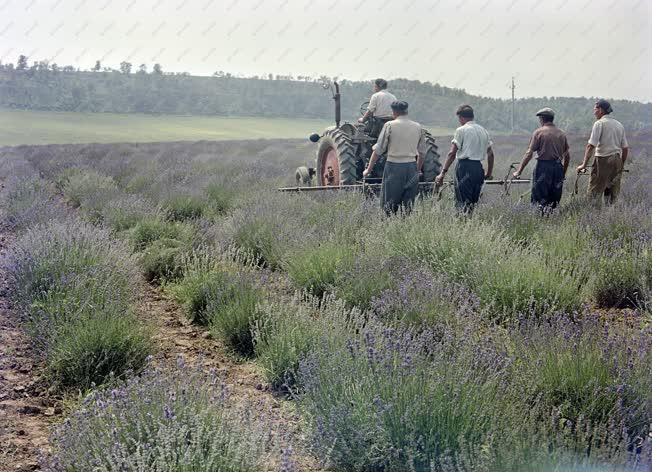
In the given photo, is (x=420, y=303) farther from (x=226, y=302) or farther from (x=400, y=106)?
(x=400, y=106)

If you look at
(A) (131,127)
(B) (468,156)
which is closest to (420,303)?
(B) (468,156)

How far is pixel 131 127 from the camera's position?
4622cm

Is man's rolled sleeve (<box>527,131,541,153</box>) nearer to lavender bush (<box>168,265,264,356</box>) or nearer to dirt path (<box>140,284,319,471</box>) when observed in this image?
lavender bush (<box>168,265,264,356</box>)

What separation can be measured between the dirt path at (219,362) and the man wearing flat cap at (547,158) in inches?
173

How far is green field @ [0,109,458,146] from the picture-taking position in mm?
36312

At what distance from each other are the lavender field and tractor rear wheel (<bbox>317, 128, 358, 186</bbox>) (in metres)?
0.85

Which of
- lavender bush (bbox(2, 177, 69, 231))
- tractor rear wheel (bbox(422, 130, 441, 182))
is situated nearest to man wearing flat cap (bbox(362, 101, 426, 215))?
tractor rear wheel (bbox(422, 130, 441, 182))

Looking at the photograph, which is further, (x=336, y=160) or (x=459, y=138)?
(x=336, y=160)

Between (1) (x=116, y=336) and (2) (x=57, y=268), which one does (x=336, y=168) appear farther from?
(1) (x=116, y=336)

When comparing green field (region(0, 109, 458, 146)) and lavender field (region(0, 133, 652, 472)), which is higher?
green field (region(0, 109, 458, 146))

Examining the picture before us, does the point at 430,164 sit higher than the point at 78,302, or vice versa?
the point at 430,164

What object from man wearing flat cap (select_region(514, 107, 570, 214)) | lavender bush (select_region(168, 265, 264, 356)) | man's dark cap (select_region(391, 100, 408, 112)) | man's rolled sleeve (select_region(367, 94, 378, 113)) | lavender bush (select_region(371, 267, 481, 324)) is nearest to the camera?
lavender bush (select_region(371, 267, 481, 324))

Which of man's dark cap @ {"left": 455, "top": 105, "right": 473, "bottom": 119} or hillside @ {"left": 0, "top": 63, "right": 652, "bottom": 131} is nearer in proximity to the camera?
man's dark cap @ {"left": 455, "top": 105, "right": 473, "bottom": 119}

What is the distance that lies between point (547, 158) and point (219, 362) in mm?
4990
